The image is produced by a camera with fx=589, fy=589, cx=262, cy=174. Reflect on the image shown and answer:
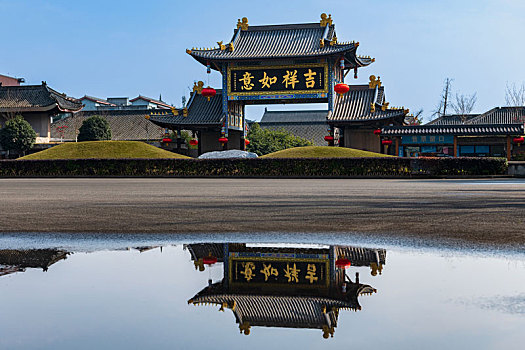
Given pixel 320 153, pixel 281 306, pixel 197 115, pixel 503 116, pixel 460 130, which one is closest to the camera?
pixel 281 306

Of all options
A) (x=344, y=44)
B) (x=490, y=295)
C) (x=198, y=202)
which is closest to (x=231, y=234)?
(x=490, y=295)

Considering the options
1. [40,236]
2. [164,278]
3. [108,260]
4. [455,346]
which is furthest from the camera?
[40,236]

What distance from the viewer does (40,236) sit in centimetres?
677

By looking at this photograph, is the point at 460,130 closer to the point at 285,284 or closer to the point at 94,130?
the point at 94,130

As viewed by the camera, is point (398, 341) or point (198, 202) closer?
point (398, 341)

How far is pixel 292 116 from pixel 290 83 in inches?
1291

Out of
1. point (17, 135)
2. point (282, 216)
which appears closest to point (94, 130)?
point (17, 135)

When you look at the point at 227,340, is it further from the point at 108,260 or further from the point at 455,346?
the point at 108,260

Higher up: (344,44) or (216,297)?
(344,44)

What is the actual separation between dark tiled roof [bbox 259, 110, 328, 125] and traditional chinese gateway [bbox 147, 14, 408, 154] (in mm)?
27024

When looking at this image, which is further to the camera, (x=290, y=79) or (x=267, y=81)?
(x=267, y=81)

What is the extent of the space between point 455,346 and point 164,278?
93.0 inches

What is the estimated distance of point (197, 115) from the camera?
41.8 metres

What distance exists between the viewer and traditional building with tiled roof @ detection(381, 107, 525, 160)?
35.4 metres
